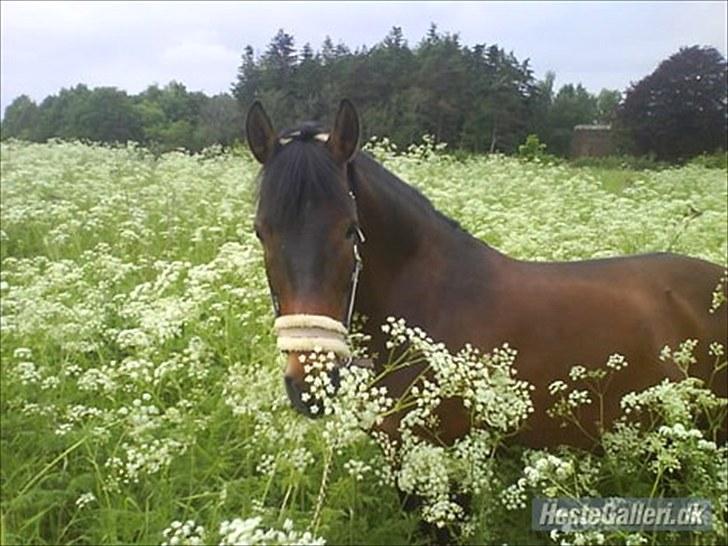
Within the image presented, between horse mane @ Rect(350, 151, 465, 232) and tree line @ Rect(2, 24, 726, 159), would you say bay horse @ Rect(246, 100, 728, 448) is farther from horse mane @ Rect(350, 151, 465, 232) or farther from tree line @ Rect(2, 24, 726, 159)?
tree line @ Rect(2, 24, 726, 159)

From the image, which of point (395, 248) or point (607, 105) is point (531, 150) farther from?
point (607, 105)

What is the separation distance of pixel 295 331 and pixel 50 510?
1689mm

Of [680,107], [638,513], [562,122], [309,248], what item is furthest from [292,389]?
[680,107]

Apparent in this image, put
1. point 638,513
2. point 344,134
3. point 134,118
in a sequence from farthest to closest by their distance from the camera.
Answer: point 134,118 < point 344,134 < point 638,513

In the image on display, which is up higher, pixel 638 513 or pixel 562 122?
pixel 562 122

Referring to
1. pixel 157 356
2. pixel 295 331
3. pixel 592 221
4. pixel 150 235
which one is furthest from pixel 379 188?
pixel 150 235

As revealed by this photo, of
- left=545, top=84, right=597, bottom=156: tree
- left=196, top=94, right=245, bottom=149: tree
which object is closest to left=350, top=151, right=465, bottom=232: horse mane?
left=196, top=94, right=245, bottom=149: tree

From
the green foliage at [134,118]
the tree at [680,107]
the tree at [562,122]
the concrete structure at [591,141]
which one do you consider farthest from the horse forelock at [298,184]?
the tree at [680,107]

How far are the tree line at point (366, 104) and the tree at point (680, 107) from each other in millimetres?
225

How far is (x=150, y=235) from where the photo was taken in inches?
306

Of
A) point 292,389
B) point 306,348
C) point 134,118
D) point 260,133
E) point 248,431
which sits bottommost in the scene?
point 248,431

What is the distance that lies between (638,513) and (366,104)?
1548 centimetres

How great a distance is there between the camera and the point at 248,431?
3.75 meters

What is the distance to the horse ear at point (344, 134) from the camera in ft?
9.27
